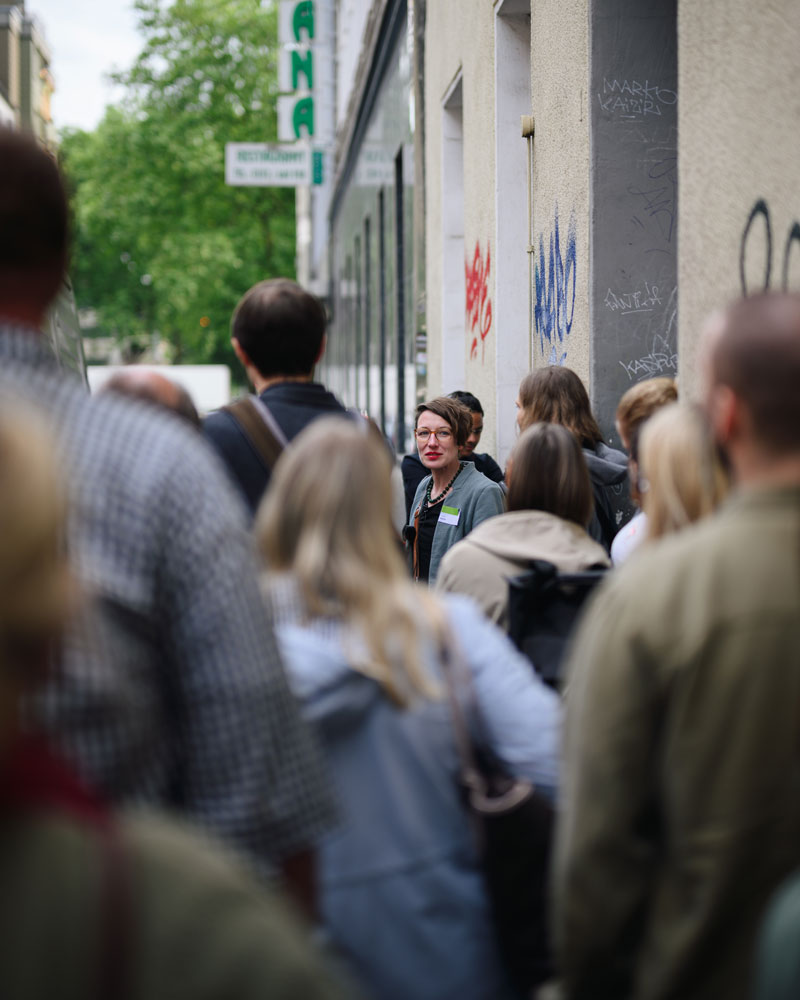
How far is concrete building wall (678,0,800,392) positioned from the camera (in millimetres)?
3559

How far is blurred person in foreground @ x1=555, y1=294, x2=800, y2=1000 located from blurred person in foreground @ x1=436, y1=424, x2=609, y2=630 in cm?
147

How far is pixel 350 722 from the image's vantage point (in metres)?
2.13

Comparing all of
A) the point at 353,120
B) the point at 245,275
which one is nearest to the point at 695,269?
the point at 353,120

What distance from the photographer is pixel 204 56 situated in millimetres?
32500

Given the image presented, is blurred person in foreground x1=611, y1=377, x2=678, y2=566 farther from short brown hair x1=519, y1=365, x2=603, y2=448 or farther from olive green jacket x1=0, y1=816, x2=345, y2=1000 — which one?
olive green jacket x1=0, y1=816, x2=345, y2=1000

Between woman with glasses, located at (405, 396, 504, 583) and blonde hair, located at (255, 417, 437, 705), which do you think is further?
woman with glasses, located at (405, 396, 504, 583)

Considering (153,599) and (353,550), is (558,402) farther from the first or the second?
(153,599)

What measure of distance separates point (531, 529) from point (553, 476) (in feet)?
0.53

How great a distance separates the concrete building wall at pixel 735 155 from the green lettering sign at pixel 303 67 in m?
19.6

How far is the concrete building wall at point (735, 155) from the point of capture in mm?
3559

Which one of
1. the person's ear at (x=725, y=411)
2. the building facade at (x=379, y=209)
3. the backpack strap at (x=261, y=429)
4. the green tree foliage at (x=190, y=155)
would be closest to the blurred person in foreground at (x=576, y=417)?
the backpack strap at (x=261, y=429)

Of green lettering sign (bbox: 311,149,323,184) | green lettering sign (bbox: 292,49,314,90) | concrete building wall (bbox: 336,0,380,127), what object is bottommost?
green lettering sign (bbox: 311,149,323,184)

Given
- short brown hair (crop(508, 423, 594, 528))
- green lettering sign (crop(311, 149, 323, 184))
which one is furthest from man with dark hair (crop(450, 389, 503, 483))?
green lettering sign (crop(311, 149, 323, 184))

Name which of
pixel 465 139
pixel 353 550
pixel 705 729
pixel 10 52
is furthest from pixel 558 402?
pixel 10 52
